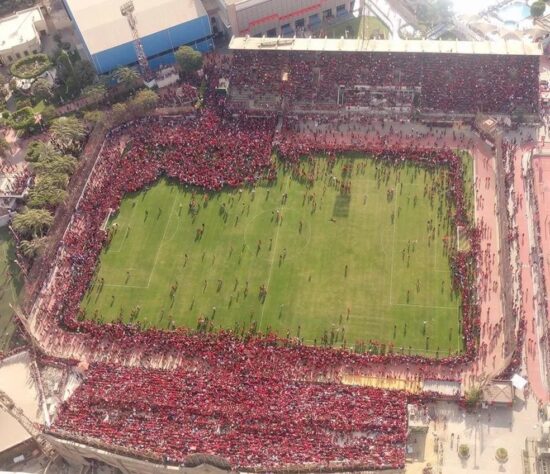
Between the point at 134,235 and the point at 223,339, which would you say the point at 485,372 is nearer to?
the point at 223,339

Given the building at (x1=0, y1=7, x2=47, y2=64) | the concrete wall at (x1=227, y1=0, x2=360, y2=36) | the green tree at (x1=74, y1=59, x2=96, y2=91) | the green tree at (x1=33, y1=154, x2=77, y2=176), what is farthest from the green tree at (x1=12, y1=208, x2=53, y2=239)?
the concrete wall at (x1=227, y1=0, x2=360, y2=36)

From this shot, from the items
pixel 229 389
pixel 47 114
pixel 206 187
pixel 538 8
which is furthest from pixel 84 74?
pixel 538 8

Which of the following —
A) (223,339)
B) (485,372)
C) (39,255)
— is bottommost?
(485,372)

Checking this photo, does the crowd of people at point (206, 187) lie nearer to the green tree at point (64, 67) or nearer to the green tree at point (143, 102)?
the green tree at point (143, 102)

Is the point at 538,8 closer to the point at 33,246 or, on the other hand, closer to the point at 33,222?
the point at 33,222

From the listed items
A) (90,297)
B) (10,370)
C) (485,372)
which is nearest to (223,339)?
(90,297)

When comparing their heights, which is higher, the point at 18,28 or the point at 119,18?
the point at 18,28
